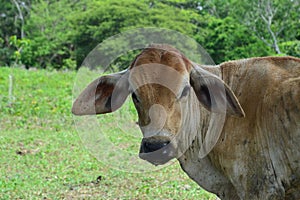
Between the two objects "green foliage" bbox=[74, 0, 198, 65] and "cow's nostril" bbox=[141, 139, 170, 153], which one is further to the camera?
"green foliage" bbox=[74, 0, 198, 65]

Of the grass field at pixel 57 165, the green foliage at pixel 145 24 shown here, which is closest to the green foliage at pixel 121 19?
the green foliage at pixel 145 24

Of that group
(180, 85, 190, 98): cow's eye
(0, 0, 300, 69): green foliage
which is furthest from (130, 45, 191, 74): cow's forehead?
(0, 0, 300, 69): green foliage

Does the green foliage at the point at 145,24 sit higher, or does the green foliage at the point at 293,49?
the green foliage at the point at 293,49

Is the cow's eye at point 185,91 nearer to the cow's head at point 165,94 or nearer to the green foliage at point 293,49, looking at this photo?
the cow's head at point 165,94

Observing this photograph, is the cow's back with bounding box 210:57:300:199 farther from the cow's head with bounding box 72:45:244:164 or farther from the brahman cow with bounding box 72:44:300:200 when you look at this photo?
the cow's head with bounding box 72:45:244:164

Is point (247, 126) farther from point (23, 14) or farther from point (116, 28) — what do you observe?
point (23, 14)

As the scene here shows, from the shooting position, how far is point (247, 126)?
366 cm

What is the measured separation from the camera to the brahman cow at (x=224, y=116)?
3.52 metres

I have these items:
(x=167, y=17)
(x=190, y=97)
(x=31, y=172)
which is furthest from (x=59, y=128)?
(x=167, y=17)

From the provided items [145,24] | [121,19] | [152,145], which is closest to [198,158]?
[152,145]

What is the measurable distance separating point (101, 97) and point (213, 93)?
33.6 inches

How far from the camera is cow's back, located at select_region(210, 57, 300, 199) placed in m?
3.53

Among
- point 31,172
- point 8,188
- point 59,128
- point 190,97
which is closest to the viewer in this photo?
point 190,97

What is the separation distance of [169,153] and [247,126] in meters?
0.57
